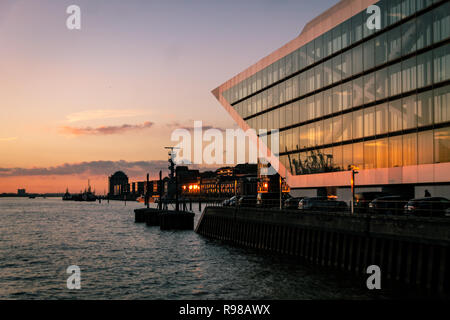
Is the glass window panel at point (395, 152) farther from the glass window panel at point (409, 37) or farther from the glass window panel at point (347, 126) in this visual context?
the glass window panel at point (409, 37)

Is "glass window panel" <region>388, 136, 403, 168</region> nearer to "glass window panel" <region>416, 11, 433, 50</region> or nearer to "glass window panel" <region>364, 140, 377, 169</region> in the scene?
"glass window panel" <region>364, 140, 377, 169</region>

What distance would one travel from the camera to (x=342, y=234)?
3100 centimetres

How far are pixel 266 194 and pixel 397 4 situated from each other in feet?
81.1

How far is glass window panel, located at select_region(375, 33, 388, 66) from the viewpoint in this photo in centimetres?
5109

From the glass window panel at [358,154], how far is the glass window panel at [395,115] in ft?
16.6

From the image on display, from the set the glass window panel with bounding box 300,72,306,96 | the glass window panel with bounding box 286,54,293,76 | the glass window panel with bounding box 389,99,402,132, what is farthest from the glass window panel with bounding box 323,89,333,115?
the glass window panel with bounding box 389,99,402,132

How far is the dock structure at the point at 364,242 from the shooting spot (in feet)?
74.8

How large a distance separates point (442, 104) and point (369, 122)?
10.0 metres

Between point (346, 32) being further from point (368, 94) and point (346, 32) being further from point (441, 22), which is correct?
point (441, 22)

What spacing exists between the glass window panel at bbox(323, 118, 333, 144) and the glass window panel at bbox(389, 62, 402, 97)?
35.4 ft

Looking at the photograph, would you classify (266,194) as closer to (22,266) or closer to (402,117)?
(402,117)

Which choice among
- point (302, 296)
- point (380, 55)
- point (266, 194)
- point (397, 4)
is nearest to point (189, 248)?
point (266, 194)

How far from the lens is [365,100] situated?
178 feet

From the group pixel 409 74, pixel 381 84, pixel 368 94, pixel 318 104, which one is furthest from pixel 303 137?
pixel 409 74
